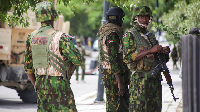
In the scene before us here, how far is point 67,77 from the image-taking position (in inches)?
175

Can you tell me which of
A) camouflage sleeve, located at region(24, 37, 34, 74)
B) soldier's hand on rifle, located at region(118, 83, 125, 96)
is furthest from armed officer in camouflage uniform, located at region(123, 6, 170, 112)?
camouflage sleeve, located at region(24, 37, 34, 74)

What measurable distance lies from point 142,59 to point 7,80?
560 centimetres

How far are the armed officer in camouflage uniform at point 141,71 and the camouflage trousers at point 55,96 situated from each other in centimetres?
85

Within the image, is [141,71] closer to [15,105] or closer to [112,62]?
[112,62]

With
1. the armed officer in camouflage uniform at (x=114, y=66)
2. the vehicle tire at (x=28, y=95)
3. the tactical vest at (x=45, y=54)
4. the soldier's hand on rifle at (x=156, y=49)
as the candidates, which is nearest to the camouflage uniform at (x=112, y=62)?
the armed officer in camouflage uniform at (x=114, y=66)

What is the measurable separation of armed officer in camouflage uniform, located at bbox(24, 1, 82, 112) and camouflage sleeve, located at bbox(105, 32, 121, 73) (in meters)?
1.02

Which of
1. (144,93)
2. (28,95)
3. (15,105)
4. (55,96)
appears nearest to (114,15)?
(144,93)

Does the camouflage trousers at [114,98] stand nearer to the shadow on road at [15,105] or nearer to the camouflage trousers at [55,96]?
the camouflage trousers at [55,96]

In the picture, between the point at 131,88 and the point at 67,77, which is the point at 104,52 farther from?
the point at 67,77

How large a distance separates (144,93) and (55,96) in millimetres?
1095

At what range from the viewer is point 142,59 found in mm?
4809

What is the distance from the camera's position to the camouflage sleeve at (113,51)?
5.45m

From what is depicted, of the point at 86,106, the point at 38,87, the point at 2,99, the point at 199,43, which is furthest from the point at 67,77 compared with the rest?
the point at 2,99

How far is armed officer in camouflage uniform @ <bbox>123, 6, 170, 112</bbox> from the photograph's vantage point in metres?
4.79
